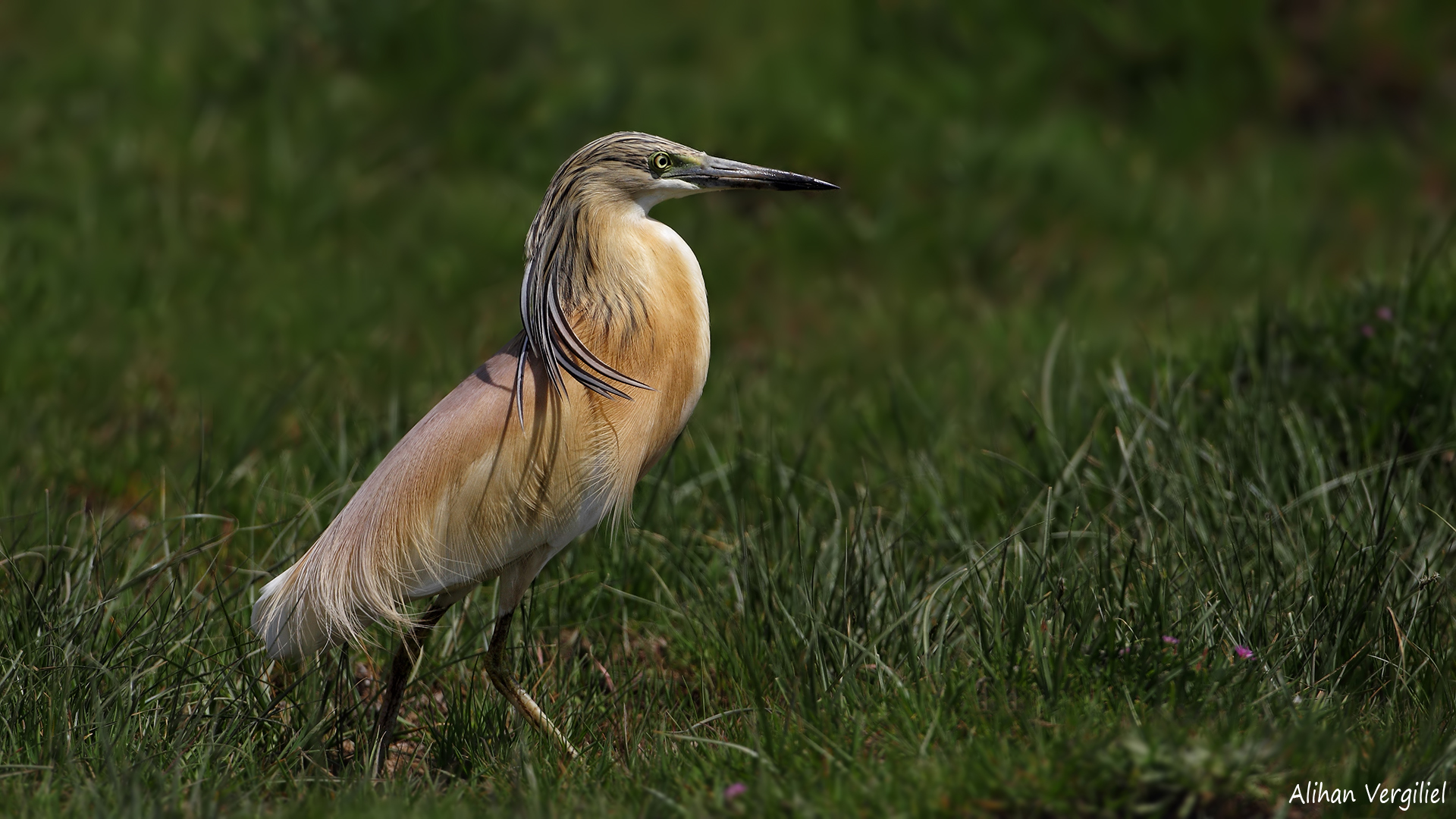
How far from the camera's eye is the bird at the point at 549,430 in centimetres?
350

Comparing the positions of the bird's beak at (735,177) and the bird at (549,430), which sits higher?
the bird's beak at (735,177)

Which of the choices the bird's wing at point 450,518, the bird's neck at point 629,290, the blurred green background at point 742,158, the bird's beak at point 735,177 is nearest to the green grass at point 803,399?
the blurred green background at point 742,158

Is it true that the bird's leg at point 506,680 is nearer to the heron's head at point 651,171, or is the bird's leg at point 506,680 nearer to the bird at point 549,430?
the bird at point 549,430

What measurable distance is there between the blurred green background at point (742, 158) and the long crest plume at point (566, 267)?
6.99ft

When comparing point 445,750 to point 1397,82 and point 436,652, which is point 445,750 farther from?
point 1397,82

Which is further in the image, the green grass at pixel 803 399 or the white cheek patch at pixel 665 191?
the white cheek patch at pixel 665 191

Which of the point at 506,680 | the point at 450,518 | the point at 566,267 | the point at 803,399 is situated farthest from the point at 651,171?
the point at 803,399

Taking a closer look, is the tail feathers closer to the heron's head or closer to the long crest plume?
the long crest plume

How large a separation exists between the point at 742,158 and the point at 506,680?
181 inches

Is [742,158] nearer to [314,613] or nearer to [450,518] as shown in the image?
[450,518]

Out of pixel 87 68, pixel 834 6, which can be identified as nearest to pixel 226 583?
pixel 87 68

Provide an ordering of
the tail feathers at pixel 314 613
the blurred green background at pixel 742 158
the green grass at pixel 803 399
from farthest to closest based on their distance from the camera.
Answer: the blurred green background at pixel 742 158
the tail feathers at pixel 314 613
the green grass at pixel 803 399

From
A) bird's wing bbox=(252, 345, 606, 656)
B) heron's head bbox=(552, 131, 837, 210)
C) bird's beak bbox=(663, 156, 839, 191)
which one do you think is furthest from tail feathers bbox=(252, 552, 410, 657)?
bird's beak bbox=(663, 156, 839, 191)

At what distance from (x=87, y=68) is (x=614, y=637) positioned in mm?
5468
